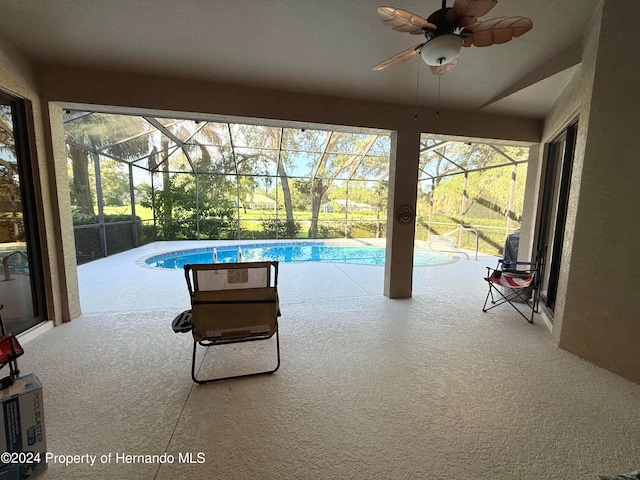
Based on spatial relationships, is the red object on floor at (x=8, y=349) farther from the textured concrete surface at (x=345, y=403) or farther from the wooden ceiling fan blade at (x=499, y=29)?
the wooden ceiling fan blade at (x=499, y=29)

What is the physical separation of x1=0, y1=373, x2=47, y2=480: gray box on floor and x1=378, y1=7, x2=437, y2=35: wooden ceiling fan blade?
2579mm

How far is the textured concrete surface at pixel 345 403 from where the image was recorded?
133 cm

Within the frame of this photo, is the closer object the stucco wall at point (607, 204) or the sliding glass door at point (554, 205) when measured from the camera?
the stucco wall at point (607, 204)

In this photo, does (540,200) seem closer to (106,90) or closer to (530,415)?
(530,415)

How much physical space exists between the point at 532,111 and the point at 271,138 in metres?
6.12

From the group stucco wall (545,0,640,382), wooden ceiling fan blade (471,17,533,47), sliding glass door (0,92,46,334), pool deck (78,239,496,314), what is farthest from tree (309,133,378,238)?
sliding glass door (0,92,46,334)

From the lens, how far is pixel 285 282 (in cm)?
450

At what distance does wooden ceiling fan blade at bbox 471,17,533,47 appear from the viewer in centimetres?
157

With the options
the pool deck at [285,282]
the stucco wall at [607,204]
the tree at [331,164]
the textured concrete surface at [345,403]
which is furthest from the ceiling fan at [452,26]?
the tree at [331,164]

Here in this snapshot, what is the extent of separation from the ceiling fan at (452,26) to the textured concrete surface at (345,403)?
2.17 m

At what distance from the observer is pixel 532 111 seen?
3.43 metres

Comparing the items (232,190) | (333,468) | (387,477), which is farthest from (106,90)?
(232,190)

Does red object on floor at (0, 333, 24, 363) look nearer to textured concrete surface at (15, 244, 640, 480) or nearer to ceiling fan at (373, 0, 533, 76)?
textured concrete surface at (15, 244, 640, 480)

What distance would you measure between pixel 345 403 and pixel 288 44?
9.52 ft
